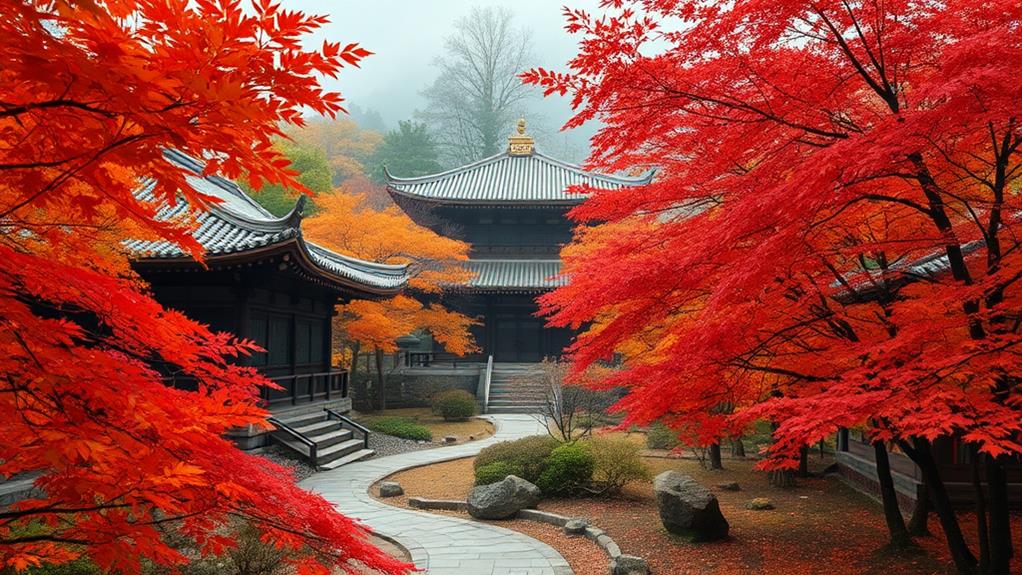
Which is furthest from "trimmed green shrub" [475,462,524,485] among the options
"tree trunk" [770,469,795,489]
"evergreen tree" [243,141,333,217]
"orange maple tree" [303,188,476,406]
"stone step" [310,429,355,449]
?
"evergreen tree" [243,141,333,217]

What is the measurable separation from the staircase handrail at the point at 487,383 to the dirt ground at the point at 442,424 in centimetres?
164

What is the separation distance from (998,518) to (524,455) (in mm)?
7419

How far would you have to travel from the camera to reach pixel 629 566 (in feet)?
23.9

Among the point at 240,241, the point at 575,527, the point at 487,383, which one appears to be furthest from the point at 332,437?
the point at 487,383

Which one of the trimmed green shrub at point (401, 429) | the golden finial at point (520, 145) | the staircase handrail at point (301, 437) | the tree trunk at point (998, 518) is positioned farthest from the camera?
the golden finial at point (520, 145)

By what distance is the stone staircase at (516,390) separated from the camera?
76.7ft

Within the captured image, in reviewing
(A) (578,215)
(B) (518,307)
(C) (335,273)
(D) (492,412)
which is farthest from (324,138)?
(A) (578,215)

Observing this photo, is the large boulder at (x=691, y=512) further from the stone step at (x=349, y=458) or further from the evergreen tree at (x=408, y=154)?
the evergreen tree at (x=408, y=154)

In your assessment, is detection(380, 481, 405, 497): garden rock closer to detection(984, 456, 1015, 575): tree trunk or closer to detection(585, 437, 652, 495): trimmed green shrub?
detection(585, 437, 652, 495): trimmed green shrub

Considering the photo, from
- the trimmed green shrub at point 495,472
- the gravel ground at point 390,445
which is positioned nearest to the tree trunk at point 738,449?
the trimmed green shrub at point 495,472

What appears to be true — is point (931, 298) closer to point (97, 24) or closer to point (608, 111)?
point (608, 111)

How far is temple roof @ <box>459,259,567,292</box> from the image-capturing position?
26.6 m

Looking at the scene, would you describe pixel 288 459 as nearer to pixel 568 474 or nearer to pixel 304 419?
pixel 304 419

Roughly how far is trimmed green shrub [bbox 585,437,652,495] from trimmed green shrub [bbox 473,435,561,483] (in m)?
0.90
